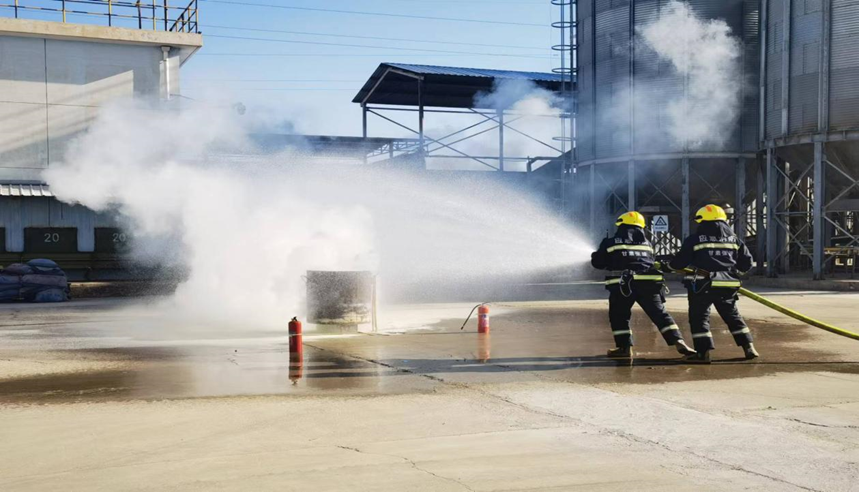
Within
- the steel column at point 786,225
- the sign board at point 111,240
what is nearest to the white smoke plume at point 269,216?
the sign board at point 111,240

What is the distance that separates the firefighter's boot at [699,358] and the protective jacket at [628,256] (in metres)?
1.15

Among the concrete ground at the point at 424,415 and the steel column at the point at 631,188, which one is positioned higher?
the steel column at the point at 631,188

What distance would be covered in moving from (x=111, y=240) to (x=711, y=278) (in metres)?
22.5

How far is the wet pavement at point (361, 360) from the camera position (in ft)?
31.4

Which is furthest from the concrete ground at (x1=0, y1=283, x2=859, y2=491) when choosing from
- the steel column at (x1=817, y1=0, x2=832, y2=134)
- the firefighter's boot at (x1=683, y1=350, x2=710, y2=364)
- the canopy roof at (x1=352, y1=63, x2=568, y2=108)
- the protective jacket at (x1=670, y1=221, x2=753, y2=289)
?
the canopy roof at (x1=352, y1=63, x2=568, y2=108)

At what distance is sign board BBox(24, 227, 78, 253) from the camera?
27734 mm

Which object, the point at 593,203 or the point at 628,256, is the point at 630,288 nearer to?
the point at 628,256

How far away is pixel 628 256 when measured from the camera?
468 inches

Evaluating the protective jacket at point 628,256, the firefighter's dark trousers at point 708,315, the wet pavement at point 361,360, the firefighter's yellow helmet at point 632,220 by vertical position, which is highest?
the firefighter's yellow helmet at point 632,220

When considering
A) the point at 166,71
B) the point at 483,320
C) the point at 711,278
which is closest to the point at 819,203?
the point at 483,320

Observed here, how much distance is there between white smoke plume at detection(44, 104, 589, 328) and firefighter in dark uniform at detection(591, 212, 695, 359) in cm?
458

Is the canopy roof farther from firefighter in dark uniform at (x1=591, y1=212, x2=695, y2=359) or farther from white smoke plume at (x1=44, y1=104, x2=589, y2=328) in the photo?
A: firefighter in dark uniform at (x1=591, y1=212, x2=695, y2=359)

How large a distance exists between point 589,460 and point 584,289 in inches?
848

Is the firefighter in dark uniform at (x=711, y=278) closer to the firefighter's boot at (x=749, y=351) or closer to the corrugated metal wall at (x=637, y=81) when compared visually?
the firefighter's boot at (x=749, y=351)
